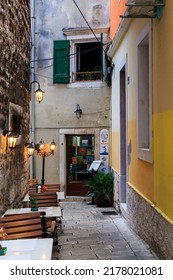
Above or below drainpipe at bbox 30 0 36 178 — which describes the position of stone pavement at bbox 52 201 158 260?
below

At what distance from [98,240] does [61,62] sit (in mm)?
7557

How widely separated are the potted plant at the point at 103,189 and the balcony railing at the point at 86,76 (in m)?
3.21

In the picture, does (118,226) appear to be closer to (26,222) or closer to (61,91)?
(26,222)

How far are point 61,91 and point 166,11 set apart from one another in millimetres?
8416

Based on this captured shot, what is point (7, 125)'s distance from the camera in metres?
7.00

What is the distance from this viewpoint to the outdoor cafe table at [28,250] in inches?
168

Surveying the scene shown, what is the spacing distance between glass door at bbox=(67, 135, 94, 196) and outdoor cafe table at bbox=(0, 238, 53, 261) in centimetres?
902

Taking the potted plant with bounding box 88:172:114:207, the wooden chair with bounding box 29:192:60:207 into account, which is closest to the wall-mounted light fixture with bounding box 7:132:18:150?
the wooden chair with bounding box 29:192:60:207

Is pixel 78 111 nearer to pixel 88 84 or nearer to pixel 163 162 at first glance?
pixel 88 84

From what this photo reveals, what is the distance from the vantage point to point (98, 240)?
778 centimetres

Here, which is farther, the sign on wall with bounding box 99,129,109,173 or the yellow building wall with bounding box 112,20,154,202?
the sign on wall with bounding box 99,129,109,173

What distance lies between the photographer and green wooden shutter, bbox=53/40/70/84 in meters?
13.8

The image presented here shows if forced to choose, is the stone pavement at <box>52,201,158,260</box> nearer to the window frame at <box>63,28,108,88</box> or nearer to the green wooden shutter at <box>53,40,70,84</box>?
the window frame at <box>63,28,108,88</box>

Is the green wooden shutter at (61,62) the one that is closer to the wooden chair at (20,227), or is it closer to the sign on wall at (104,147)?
the sign on wall at (104,147)
